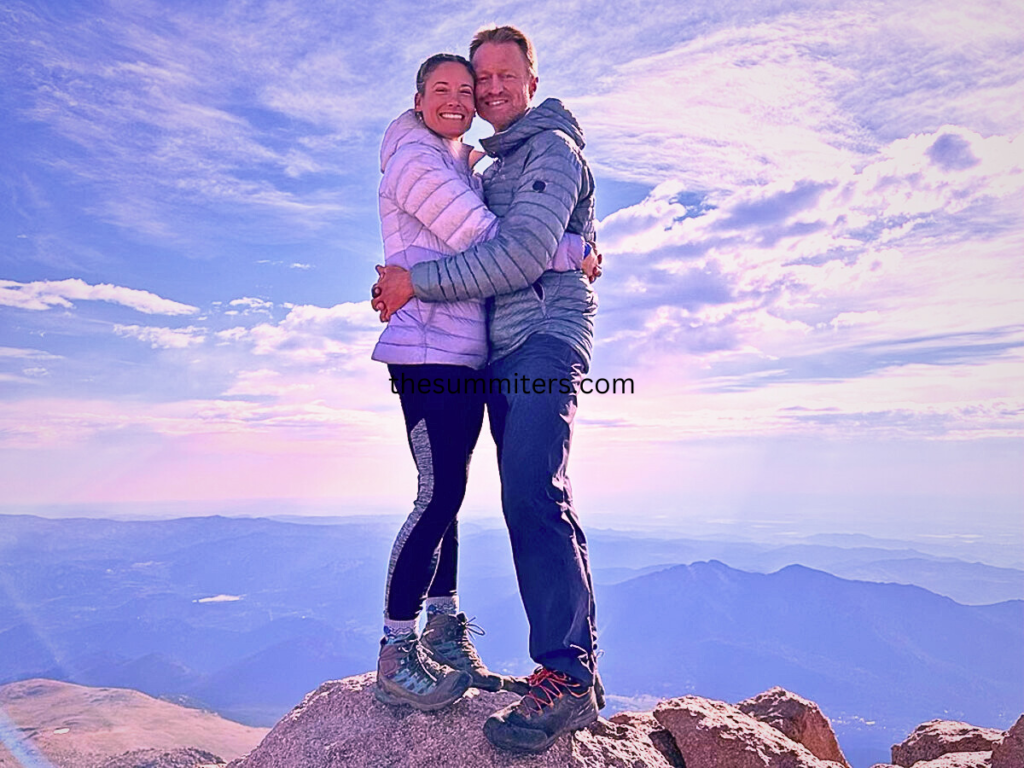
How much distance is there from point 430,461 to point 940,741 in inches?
272

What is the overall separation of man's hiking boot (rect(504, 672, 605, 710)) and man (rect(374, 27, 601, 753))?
Answer: 0.53ft

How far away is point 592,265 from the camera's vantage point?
18.9ft

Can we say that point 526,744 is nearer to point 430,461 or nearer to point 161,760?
point 430,461

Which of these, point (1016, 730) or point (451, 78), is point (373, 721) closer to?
point (451, 78)

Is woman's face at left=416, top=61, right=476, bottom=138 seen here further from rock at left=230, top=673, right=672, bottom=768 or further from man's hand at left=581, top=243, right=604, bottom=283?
rock at left=230, top=673, right=672, bottom=768

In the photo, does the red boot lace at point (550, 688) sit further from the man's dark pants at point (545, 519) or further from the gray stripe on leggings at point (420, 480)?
the gray stripe on leggings at point (420, 480)

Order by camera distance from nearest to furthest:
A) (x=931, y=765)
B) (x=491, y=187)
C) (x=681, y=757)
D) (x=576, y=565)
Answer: (x=576, y=565)
(x=491, y=187)
(x=681, y=757)
(x=931, y=765)

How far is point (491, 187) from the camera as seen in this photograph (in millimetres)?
5512

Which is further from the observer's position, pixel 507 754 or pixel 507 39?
pixel 507 39

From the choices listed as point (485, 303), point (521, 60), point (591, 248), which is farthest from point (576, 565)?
point (521, 60)

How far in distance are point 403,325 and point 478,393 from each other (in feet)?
2.09

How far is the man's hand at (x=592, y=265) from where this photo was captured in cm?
569

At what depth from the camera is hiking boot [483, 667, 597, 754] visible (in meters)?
5.14

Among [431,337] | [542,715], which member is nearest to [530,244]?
[431,337]
